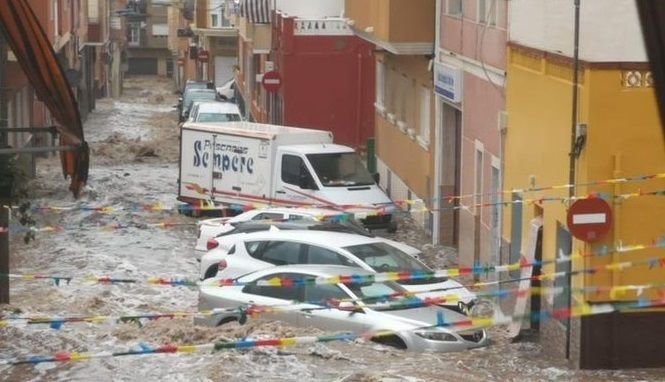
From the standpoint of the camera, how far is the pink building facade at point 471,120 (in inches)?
757

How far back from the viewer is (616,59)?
45.9ft

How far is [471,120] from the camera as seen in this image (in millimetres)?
21172

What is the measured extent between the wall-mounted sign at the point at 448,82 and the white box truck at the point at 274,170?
2.61 m

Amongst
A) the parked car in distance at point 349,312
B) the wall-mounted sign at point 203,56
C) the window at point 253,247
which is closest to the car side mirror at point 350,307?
the parked car in distance at point 349,312

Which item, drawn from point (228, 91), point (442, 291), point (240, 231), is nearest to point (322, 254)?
point (442, 291)

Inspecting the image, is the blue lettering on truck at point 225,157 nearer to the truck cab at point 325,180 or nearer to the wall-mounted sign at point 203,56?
the truck cab at point 325,180

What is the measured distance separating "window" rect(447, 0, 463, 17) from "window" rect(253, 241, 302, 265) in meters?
6.29

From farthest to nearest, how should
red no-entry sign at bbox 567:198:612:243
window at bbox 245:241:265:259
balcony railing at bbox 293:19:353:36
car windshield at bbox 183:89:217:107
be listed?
1. car windshield at bbox 183:89:217:107
2. balcony railing at bbox 293:19:353:36
3. window at bbox 245:241:265:259
4. red no-entry sign at bbox 567:198:612:243

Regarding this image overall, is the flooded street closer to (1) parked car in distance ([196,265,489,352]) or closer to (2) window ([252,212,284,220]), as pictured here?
(1) parked car in distance ([196,265,489,352])

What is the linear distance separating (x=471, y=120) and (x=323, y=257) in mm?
4809

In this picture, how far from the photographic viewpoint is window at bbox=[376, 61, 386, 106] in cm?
3256

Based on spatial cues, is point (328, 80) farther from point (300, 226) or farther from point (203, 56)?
point (203, 56)

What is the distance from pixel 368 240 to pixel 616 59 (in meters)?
4.89

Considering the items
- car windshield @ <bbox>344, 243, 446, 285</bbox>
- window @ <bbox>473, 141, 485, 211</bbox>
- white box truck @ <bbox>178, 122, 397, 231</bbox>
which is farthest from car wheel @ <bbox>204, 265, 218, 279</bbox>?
white box truck @ <bbox>178, 122, 397, 231</bbox>
